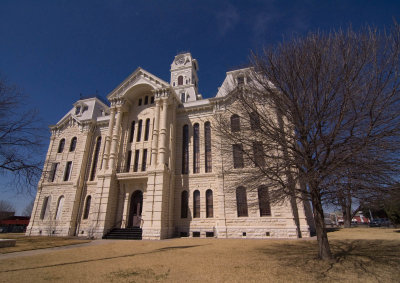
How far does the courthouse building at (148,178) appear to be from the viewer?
1742cm

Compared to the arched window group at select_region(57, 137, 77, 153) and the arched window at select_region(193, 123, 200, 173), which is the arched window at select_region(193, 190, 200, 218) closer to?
the arched window at select_region(193, 123, 200, 173)

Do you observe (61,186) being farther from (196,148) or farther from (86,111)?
(196,148)

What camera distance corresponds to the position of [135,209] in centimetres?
2041

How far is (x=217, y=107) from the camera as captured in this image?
21219 millimetres

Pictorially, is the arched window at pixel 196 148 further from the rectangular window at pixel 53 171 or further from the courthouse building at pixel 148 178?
the rectangular window at pixel 53 171

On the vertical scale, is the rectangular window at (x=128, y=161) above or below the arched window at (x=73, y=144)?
below

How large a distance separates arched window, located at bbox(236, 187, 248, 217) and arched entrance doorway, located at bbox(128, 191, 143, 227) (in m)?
9.57

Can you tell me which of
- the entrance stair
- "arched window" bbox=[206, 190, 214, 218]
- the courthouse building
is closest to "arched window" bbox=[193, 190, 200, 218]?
the courthouse building

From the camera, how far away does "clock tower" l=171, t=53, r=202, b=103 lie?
31406 mm

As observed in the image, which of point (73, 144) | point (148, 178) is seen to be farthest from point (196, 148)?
point (73, 144)

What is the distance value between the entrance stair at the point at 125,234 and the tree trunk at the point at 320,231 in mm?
14281

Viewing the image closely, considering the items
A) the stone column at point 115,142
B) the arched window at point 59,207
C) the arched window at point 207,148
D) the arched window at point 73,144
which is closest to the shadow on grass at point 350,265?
the arched window at point 207,148

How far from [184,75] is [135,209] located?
2305 cm

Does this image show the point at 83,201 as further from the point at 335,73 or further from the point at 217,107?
the point at 335,73
